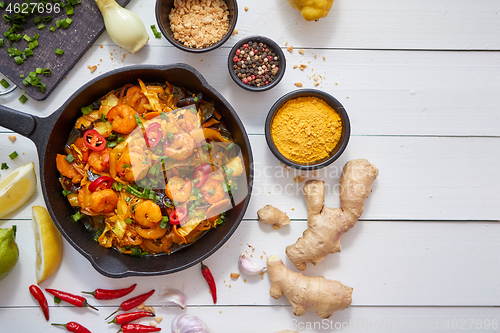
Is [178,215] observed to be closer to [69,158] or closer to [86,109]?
[69,158]

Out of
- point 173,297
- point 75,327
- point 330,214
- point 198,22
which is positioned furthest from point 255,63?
point 75,327

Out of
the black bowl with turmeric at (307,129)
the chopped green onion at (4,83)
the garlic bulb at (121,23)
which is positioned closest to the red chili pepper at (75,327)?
the chopped green onion at (4,83)

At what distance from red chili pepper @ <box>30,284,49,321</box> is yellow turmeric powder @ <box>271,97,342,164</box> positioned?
176 centimetres

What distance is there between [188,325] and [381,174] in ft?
5.19

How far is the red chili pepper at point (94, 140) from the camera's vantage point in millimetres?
1787

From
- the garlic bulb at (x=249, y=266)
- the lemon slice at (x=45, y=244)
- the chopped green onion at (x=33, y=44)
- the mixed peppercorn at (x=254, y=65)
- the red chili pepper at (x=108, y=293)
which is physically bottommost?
the red chili pepper at (x=108, y=293)

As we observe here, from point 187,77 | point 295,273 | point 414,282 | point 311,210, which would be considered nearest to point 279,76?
point 187,77

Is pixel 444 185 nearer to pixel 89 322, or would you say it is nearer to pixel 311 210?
pixel 311 210

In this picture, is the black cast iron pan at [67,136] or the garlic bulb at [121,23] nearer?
the black cast iron pan at [67,136]

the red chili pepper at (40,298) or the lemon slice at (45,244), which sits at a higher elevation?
the lemon slice at (45,244)

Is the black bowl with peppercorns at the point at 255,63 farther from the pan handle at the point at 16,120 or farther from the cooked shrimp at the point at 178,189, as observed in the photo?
the pan handle at the point at 16,120

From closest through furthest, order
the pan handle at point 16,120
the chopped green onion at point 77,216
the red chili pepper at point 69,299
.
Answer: the pan handle at point 16,120 < the chopped green onion at point 77,216 < the red chili pepper at point 69,299

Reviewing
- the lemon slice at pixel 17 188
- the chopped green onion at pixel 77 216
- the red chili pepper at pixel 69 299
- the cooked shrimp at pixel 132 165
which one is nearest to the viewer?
the cooked shrimp at pixel 132 165

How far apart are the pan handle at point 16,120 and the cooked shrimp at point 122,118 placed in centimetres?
37
